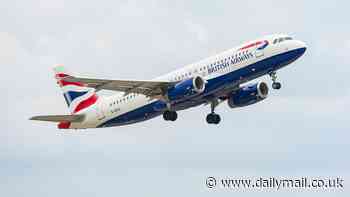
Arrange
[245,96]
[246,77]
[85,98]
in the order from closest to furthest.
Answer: [246,77] < [245,96] < [85,98]

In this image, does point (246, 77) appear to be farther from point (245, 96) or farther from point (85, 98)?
point (85, 98)

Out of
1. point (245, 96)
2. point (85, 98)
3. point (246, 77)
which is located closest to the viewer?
point (246, 77)

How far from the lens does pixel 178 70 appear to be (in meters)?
102

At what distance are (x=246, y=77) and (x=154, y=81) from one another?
7512mm

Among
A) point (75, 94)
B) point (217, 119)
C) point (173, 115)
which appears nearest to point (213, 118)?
point (217, 119)

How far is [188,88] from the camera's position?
320 feet

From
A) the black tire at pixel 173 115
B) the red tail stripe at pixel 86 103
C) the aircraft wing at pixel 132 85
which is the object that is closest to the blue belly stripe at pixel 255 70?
the aircraft wing at pixel 132 85

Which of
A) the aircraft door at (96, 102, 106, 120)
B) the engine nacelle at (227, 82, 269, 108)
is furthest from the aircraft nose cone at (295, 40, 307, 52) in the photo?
the aircraft door at (96, 102, 106, 120)

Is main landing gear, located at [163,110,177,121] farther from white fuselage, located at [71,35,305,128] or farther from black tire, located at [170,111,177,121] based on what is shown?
white fuselage, located at [71,35,305,128]

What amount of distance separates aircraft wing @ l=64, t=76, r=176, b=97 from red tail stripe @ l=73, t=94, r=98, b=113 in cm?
1058

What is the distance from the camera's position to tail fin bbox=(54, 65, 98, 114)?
367 ft

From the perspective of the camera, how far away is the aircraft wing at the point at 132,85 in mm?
97750

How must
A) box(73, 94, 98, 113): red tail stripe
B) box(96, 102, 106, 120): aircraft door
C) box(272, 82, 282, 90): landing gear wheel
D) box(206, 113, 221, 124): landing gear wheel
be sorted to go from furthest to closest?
box(73, 94, 98, 113): red tail stripe
box(96, 102, 106, 120): aircraft door
box(206, 113, 221, 124): landing gear wheel
box(272, 82, 282, 90): landing gear wheel

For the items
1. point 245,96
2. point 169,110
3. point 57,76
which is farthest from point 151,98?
point 57,76
